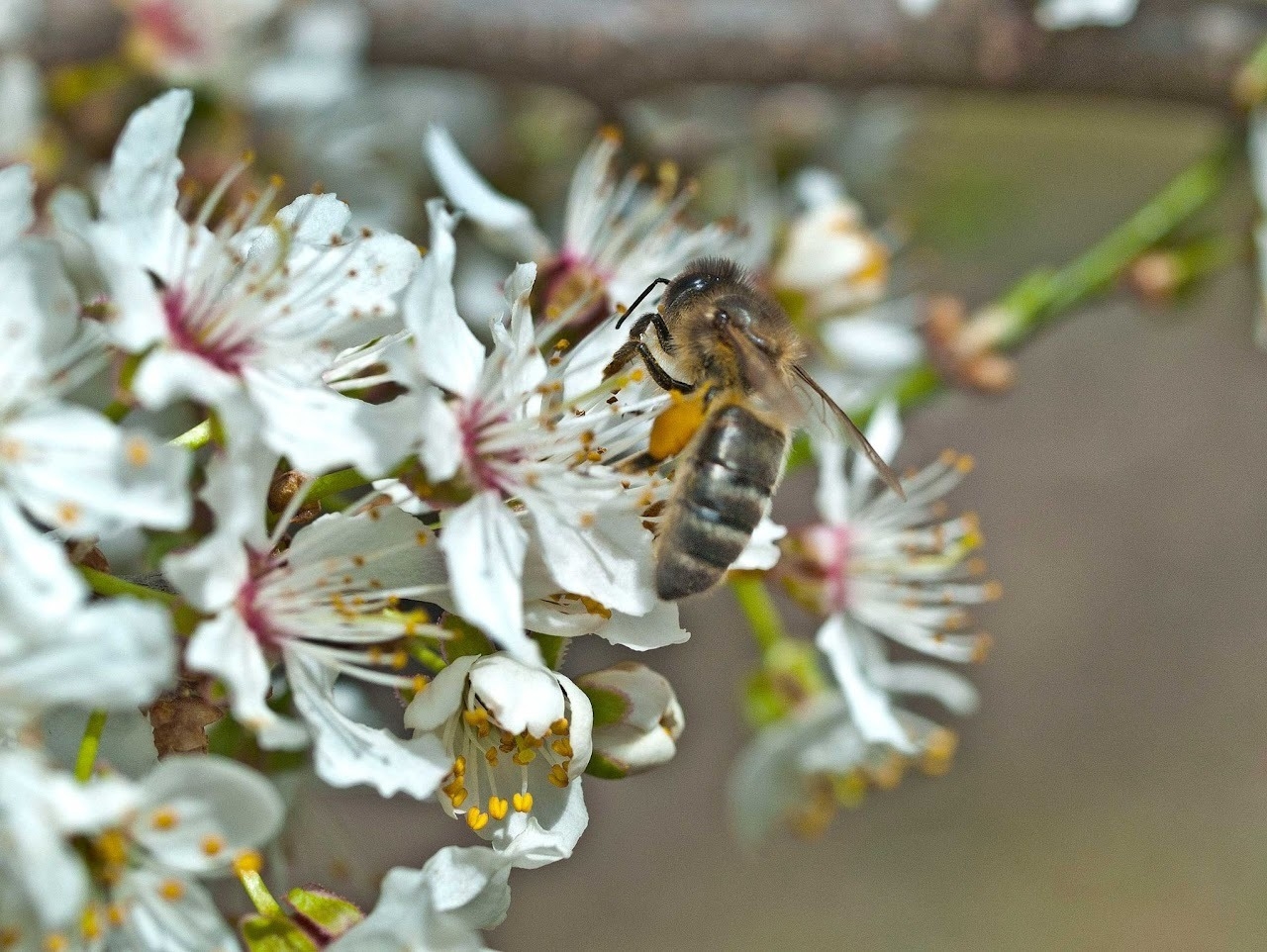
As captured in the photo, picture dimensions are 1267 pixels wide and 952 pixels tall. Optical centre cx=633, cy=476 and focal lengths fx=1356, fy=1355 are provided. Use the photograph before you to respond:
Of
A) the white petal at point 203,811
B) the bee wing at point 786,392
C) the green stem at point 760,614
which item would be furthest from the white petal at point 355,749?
the green stem at point 760,614

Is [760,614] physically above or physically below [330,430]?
below

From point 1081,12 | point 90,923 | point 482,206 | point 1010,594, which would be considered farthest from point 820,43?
point 1010,594

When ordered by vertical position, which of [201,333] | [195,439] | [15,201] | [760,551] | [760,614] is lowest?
[760,614]

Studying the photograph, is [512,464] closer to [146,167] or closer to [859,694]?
[146,167]

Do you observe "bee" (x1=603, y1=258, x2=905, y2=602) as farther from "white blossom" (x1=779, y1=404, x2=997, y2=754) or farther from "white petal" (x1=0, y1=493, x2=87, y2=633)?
"white petal" (x1=0, y1=493, x2=87, y2=633)

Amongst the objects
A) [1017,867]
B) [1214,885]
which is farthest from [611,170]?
[1214,885]

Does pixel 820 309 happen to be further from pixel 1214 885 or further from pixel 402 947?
pixel 1214 885

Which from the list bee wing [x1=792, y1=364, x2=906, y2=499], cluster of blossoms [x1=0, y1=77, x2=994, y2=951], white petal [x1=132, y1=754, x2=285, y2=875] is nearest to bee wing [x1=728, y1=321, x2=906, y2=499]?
bee wing [x1=792, y1=364, x2=906, y2=499]

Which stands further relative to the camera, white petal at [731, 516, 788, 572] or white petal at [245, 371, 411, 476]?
white petal at [731, 516, 788, 572]
